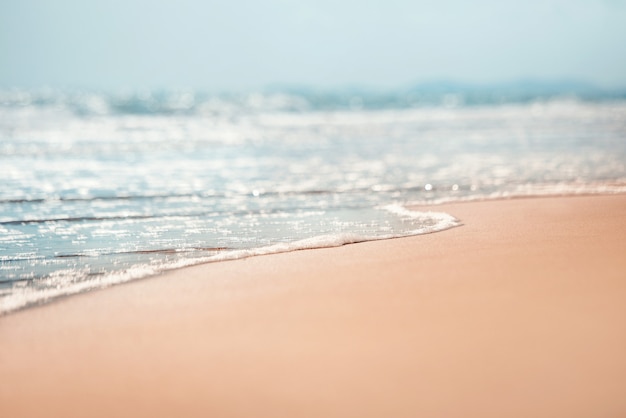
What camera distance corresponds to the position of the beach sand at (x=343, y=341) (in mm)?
2561

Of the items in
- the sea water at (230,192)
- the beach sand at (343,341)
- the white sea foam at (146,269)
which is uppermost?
the sea water at (230,192)

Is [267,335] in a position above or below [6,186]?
below

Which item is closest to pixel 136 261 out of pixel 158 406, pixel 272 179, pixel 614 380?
pixel 158 406

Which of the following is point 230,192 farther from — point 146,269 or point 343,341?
point 343,341

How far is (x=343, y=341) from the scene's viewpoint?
9.94ft

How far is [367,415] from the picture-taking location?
8.08 feet

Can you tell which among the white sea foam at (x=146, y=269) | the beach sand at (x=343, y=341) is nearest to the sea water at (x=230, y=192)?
the white sea foam at (x=146, y=269)

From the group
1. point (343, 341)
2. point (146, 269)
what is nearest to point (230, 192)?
point (146, 269)

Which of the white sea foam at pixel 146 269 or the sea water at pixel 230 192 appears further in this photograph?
the sea water at pixel 230 192

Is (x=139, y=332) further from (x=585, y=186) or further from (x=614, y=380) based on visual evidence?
(x=585, y=186)

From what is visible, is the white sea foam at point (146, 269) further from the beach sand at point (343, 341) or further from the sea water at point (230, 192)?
the beach sand at point (343, 341)

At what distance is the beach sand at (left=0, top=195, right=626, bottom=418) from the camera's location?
2.56 metres

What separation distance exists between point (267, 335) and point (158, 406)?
68 centimetres

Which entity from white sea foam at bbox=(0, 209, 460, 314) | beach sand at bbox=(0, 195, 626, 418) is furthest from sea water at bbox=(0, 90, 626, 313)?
beach sand at bbox=(0, 195, 626, 418)
